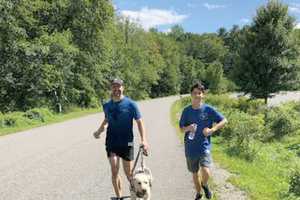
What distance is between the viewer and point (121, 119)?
25.0ft

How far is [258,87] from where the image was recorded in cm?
3528

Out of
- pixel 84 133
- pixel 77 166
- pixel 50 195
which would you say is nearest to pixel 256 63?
pixel 84 133

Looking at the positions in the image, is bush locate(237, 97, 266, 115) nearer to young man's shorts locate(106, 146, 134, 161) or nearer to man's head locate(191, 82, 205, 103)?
man's head locate(191, 82, 205, 103)

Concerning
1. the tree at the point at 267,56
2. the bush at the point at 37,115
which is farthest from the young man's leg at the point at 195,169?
the tree at the point at 267,56

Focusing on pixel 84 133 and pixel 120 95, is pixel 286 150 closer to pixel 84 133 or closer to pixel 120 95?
pixel 84 133

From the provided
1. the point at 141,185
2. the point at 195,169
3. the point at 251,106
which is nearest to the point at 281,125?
the point at 251,106

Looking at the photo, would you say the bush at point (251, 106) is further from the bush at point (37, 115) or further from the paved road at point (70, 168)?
the bush at point (37, 115)

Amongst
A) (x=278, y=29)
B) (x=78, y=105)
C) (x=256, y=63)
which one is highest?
(x=278, y=29)

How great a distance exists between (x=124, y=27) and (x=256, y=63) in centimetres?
5116

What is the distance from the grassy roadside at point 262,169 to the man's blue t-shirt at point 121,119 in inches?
114

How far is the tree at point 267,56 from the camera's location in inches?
1361

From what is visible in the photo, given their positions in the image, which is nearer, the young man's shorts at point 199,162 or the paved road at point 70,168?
the young man's shorts at point 199,162

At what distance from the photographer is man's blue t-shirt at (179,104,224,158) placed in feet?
25.5

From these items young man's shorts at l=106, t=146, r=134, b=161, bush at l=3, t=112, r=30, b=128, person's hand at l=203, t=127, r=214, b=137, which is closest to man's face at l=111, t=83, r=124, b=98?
young man's shorts at l=106, t=146, r=134, b=161
